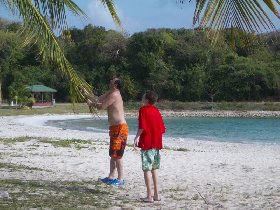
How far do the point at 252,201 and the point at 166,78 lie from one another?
148 feet

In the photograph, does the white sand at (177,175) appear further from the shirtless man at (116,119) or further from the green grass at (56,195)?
the shirtless man at (116,119)

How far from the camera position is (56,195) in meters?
5.64

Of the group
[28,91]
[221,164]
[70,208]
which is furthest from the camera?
[28,91]

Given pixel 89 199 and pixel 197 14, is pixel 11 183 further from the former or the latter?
pixel 197 14

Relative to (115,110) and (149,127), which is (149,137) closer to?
(149,127)

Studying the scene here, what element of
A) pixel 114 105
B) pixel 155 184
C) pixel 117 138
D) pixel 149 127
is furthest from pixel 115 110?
pixel 155 184

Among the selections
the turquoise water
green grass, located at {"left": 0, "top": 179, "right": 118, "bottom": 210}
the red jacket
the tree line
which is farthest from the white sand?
the tree line

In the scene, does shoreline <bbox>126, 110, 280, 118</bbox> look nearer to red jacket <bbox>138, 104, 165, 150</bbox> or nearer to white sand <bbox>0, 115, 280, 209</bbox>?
white sand <bbox>0, 115, 280, 209</bbox>

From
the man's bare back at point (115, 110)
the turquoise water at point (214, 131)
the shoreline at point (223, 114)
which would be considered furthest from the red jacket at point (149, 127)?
the shoreline at point (223, 114)

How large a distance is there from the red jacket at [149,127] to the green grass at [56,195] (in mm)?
820

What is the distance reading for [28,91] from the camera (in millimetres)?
42375

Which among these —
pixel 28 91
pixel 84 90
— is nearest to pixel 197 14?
pixel 84 90

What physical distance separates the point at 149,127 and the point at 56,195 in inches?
56.7

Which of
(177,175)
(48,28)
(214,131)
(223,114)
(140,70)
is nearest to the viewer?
(48,28)
